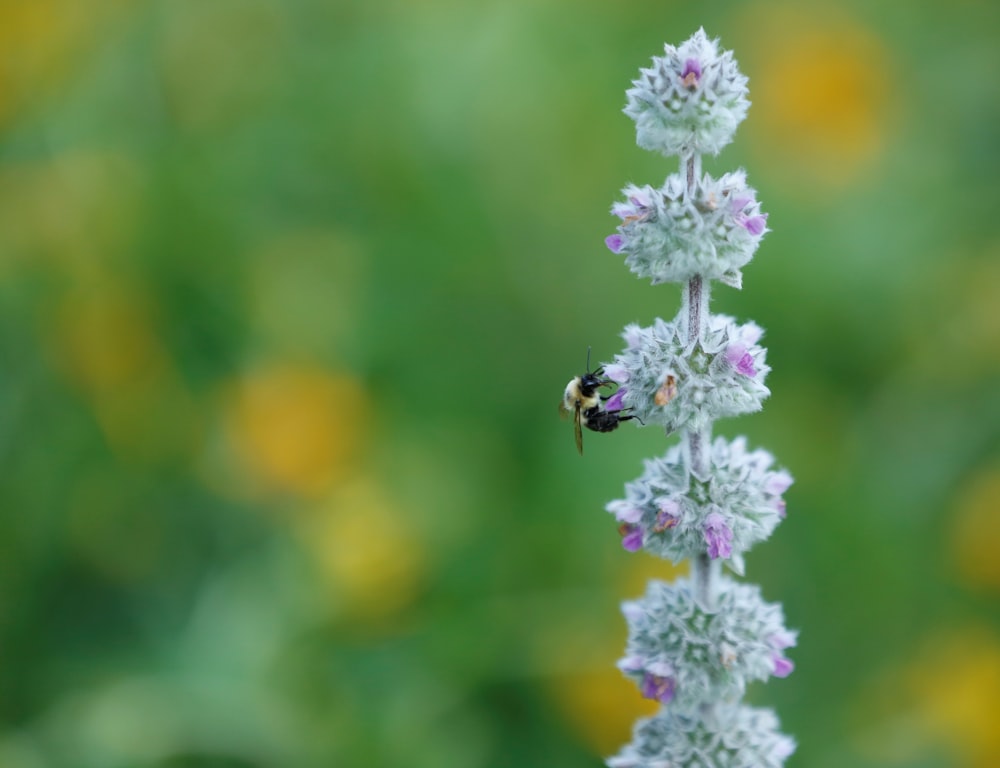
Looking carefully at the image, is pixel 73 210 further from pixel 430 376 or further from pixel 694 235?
pixel 694 235

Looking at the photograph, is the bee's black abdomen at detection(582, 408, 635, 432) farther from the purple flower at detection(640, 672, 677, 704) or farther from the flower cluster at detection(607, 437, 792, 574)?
the purple flower at detection(640, 672, 677, 704)

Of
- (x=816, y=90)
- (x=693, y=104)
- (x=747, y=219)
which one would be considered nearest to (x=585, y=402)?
(x=747, y=219)

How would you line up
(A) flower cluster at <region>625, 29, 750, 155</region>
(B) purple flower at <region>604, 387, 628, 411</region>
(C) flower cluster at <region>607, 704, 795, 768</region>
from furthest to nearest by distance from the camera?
1. (C) flower cluster at <region>607, 704, 795, 768</region>
2. (B) purple flower at <region>604, 387, 628, 411</region>
3. (A) flower cluster at <region>625, 29, 750, 155</region>

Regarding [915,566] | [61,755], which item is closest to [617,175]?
[915,566]

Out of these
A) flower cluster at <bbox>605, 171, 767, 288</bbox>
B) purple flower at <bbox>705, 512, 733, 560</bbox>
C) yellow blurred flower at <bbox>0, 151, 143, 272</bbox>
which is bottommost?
purple flower at <bbox>705, 512, 733, 560</bbox>

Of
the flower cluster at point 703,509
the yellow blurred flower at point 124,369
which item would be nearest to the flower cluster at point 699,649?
the flower cluster at point 703,509

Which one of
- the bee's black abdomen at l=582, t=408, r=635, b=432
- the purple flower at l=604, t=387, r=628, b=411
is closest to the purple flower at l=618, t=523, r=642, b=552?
the purple flower at l=604, t=387, r=628, b=411
